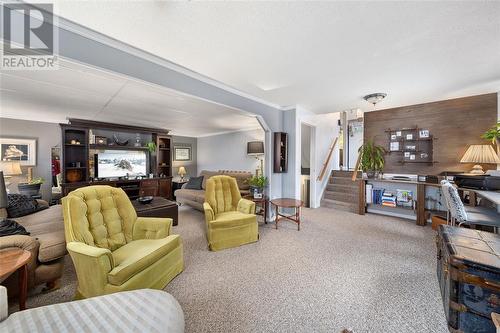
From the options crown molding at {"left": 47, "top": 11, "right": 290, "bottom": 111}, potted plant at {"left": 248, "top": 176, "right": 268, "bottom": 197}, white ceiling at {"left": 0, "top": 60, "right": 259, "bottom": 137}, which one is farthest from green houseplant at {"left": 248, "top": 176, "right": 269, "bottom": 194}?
crown molding at {"left": 47, "top": 11, "right": 290, "bottom": 111}

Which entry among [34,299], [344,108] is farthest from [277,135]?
[34,299]

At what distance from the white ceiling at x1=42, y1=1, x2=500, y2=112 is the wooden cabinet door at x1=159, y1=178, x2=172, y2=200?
13.5 feet

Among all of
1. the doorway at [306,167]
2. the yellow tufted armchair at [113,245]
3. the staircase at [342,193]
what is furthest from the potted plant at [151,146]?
the staircase at [342,193]

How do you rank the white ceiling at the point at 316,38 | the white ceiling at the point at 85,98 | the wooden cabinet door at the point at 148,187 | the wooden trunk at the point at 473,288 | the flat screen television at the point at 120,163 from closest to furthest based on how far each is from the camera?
the wooden trunk at the point at 473,288
the white ceiling at the point at 316,38
the white ceiling at the point at 85,98
the flat screen television at the point at 120,163
the wooden cabinet door at the point at 148,187

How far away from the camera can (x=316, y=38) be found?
1856 mm

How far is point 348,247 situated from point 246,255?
154cm

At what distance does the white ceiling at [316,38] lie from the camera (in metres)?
1.51

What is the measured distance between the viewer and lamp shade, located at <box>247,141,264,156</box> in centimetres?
561

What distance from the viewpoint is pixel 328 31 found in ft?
5.76

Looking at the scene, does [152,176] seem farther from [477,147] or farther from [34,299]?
[477,147]

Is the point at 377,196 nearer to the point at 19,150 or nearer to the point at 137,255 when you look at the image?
the point at 137,255

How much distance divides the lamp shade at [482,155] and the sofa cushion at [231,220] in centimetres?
382

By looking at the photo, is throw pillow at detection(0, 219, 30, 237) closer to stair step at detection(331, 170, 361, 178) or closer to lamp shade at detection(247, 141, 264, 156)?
lamp shade at detection(247, 141, 264, 156)

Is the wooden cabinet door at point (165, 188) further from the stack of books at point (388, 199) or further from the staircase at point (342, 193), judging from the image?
the stack of books at point (388, 199)
